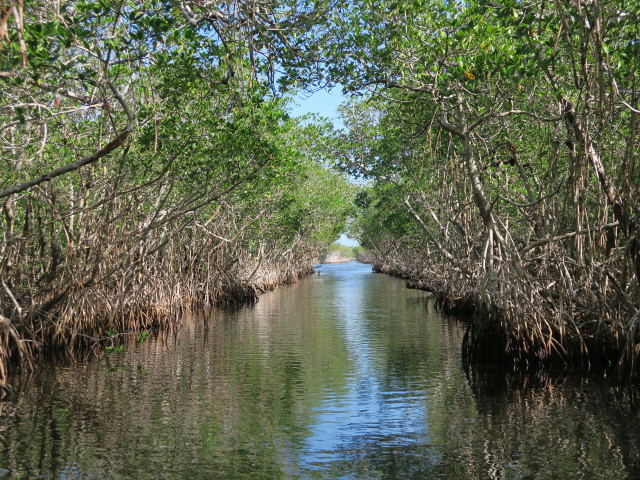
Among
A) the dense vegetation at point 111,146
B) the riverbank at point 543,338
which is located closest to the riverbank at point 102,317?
the dense vegetation at point 111,146

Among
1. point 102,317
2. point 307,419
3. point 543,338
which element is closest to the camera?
point 307,419

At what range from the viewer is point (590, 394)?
7758 millimetres

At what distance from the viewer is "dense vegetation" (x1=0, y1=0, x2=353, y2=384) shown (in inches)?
252

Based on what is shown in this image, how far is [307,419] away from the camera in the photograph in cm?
702

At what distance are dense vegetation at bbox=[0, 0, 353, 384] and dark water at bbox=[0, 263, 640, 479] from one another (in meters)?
1.26

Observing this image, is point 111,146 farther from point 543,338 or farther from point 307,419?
point 543,338

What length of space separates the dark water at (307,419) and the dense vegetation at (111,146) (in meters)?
1.26

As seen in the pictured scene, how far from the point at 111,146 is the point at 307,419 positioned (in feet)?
12.3

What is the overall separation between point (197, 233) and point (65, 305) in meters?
9.25

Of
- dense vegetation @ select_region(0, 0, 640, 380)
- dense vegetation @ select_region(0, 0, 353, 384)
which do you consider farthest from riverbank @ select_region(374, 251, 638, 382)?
dense vegetation @ select_region(0, 0, 353, 384)

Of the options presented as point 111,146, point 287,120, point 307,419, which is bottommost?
point 307,419

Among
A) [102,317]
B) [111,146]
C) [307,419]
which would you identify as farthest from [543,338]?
[102,317]

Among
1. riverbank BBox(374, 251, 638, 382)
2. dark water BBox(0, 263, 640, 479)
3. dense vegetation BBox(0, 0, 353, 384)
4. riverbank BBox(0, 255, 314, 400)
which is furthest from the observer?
riverbank BBox(0, 255, 314, 400)

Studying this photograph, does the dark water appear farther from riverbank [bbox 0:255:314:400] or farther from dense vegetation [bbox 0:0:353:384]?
dense vegetation [bbox 0:0:353:384]
